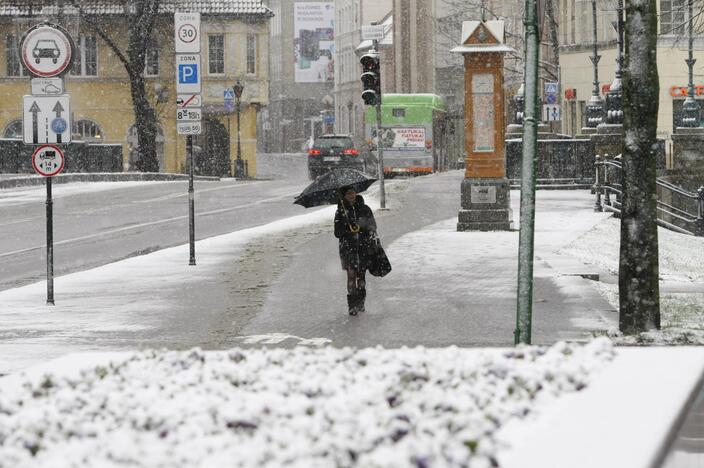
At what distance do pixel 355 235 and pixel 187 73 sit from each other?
237 inches

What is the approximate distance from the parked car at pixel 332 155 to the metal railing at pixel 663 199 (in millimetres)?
16225

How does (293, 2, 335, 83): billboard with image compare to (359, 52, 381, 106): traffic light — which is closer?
(359, 52, 381, 106): traffic light

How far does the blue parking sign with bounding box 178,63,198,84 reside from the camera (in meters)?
19.9

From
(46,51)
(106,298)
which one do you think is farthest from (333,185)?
(46,51)

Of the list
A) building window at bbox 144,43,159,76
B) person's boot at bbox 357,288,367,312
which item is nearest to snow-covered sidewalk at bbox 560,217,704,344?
person's boot at bbox 357,288,367,312

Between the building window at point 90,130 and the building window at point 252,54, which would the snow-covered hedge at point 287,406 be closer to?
the building window at point 90,130

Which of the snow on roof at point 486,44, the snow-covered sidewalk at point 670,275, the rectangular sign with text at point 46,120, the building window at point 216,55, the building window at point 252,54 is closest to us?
the snow-covered sidewalk at point 670,275

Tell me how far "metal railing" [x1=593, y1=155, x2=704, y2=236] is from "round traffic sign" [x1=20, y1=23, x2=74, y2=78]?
1454 centimetres

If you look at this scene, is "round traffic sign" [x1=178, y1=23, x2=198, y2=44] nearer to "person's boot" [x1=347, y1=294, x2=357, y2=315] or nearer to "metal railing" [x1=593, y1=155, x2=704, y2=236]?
"person's boot" [x1=347, y1=294, x2=357, y2=315]

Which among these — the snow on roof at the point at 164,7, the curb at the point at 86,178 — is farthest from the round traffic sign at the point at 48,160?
the snow on roof at the point at 164,7

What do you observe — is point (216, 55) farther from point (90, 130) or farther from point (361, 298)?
point (361, 298)

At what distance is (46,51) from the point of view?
16.2 metres

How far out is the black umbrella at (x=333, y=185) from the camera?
14.5 meters

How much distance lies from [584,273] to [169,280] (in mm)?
5022
